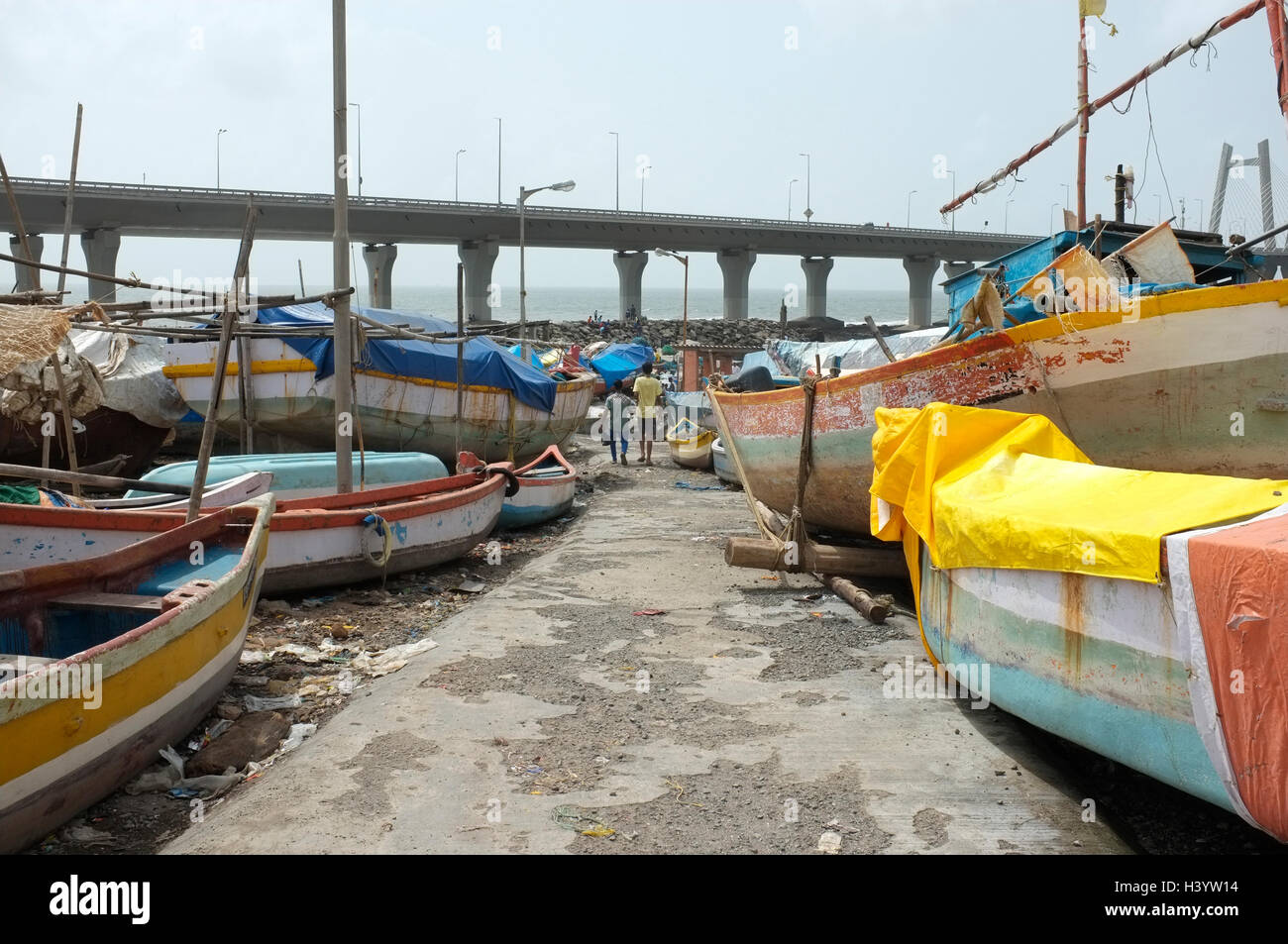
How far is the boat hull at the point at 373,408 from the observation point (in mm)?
16250

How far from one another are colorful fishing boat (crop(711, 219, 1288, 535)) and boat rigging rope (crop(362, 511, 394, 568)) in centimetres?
460

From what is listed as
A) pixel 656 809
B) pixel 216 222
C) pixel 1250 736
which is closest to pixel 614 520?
pixel 656 809

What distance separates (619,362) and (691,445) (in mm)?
15505

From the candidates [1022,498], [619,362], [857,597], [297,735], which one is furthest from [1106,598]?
[619,362]

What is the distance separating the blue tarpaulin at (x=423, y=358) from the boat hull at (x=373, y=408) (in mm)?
148

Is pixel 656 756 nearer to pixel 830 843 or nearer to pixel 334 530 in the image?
pixel 830 843

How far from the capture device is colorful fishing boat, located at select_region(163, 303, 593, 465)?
1625 cm

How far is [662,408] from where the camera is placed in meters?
23.2

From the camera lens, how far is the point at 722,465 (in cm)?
1842

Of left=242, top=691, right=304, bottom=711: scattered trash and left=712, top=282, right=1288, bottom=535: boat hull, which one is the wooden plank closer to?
left=242, top=691, right=304, bottom=711: scattered trash

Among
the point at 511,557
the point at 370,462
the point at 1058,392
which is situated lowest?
the point at 511,557

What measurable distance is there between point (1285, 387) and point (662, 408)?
1647cm

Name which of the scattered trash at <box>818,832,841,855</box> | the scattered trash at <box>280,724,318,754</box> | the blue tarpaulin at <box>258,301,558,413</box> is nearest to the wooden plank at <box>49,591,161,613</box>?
the scattered trash at <box>280,724,318,754</box>

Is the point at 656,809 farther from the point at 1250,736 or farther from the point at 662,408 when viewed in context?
the point at 662,408
